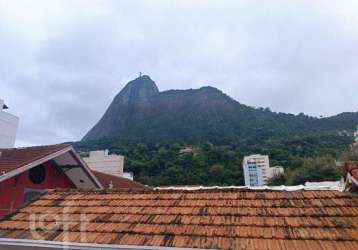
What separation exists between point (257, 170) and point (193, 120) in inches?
1556

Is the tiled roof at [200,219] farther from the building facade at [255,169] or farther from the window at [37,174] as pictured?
the building facade at [255,169]

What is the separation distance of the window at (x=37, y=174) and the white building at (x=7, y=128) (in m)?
5.79

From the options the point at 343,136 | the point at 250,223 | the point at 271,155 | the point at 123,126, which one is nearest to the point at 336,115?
the point at 343,136

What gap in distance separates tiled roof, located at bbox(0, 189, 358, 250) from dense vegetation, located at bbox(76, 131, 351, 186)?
24180mm

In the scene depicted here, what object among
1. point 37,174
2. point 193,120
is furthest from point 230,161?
point 193,120

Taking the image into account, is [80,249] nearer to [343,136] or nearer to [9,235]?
[9,235]

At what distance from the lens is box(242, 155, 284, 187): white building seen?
36.1 metres

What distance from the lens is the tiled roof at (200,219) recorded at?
12.9 ft

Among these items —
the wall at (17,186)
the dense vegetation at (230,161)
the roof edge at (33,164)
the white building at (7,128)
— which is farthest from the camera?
the dense vegetation at (230,161)

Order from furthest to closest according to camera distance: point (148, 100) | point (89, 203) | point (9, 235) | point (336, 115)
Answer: point (148, 100) < point (336, 115) < point (89, 203) < point (9, 235)

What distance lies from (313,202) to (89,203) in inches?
151

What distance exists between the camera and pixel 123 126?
81312 millimetres

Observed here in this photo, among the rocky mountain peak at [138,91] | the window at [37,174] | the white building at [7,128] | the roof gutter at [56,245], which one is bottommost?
the roof gutter at [56,245]

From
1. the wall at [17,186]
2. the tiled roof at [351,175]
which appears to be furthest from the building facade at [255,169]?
the tiled roof at [351,175]
